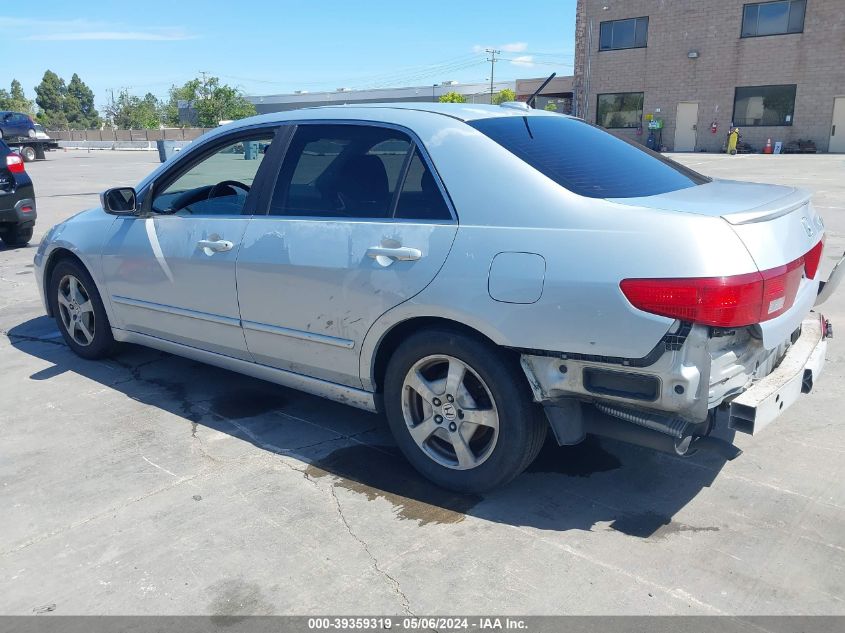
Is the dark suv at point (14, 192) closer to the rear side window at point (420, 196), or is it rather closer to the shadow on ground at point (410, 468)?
the shadow on ground at point (410, 468)

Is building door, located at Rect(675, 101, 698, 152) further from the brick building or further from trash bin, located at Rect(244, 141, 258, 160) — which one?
trash bin, located at Rect(244, 141, 258, 160)

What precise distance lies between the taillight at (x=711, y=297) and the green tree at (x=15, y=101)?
107 m

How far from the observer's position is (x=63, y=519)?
3150mm

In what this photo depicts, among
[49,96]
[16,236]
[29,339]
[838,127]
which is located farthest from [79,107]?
[29,339]

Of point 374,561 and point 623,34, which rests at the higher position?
point 623,34

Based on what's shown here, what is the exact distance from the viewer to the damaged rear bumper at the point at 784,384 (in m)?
2.70

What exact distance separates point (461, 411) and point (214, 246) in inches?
68.8

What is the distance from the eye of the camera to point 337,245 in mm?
3416

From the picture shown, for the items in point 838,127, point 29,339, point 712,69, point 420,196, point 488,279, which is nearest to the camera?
point 488,279

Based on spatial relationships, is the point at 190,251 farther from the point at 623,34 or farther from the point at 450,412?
the point at 623,34

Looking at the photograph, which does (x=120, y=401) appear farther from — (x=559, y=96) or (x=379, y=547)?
(x=559, y=96)

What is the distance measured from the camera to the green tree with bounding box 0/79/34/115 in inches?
3976

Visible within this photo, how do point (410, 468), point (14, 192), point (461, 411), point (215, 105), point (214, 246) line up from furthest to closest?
point (215, 105)
point (14, 192)
point (214, 246)
point (410, 468)
point (461, 411)

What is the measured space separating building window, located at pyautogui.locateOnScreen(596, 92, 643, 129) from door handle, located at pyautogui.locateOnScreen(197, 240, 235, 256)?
3768 centimetres
